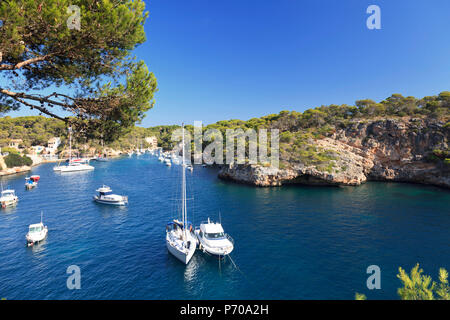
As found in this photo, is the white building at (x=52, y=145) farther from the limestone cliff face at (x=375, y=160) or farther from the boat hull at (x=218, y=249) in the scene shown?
the boat hull at (x=218, y=249)

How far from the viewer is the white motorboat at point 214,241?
2223cm

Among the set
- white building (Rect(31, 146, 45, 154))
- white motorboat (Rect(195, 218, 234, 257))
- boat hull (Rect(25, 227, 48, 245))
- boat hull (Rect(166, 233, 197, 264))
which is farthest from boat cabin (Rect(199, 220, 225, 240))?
white building (Rect(31, 146, 45, 154))

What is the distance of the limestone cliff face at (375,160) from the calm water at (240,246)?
8053 mm

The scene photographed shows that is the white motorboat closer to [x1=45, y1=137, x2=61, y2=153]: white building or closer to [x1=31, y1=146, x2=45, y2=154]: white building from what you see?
[x1=31, y1=146, x2=45, y2=154]: white building

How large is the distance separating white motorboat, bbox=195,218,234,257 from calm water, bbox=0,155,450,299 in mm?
1226

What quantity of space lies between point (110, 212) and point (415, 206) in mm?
52885

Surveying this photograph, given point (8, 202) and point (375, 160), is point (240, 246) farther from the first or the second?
point (375, 160)

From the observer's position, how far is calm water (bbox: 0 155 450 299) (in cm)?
1820

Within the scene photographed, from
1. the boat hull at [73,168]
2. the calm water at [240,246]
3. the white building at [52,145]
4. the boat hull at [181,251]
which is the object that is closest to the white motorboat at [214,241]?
the calm water at [240,246]

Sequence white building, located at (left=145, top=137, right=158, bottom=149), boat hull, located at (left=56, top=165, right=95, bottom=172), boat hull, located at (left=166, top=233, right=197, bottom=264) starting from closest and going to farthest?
1. boat hull, located at (left=166, top=233, right=197, bottom=264)
2. boat hull, located at (left=56, top=165, right=95, bottom=172)
3. white building, located at (left=145, top=137, right=158, bottom=149)

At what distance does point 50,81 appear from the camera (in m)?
14.4

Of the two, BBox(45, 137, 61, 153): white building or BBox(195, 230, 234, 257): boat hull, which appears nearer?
BBox(195, 230, 234, 257): boat hull

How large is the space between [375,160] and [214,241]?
2308 inches

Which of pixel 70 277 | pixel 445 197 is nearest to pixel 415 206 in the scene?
pixel 445 197
